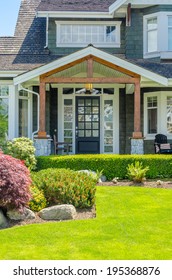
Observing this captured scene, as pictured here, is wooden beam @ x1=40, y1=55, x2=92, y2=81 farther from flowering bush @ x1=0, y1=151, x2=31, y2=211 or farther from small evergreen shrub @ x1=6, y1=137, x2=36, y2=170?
flowering bush @ x1=0, y1=151, x2=31, y2=211

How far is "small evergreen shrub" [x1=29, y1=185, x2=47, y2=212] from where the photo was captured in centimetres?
819

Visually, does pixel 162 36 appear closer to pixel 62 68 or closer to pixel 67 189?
pixel 62 68

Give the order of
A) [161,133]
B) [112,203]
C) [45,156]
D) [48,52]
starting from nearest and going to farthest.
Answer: [112,203] → [45,156] → [161,133] → [48,52]

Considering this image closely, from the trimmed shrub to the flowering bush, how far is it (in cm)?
75

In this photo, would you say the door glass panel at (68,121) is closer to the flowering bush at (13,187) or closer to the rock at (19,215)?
the flowering bush at (13,187)

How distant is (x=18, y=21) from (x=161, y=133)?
333 inches

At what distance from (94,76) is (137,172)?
6.10m

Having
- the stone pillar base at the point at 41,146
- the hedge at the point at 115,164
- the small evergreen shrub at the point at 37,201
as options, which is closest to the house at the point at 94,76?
the stone pillar base at the point at 41,146

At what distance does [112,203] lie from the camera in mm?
8836

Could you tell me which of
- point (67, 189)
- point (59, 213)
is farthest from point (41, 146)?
point (59, 213)

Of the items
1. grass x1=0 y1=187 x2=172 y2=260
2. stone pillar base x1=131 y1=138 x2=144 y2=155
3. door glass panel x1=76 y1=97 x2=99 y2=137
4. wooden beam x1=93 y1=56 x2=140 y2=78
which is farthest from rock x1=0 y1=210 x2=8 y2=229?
door glass panel x1=76 y1=97 x2=99 y2=137

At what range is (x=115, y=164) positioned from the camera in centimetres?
1244
